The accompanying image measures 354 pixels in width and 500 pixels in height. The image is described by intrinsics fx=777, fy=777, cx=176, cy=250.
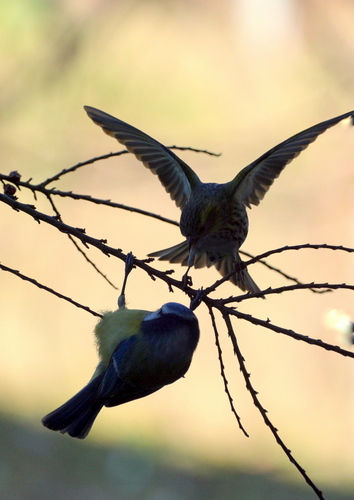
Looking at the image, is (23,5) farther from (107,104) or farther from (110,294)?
(110,294)

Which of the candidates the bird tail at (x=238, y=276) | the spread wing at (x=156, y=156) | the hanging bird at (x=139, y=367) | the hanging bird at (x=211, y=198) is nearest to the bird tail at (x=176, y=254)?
the hanging bird at (x=211, y=198)

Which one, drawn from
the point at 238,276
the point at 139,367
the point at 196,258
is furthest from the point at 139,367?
the point at 196,258

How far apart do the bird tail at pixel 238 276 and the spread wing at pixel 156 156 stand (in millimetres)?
473

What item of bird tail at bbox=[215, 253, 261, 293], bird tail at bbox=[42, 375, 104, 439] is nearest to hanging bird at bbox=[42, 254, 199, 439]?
bird tail at bbox=[42, 375, 104, 439]

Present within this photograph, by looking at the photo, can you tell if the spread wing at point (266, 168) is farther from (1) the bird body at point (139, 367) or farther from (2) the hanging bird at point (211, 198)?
(1) the bird body at point (139, 367)

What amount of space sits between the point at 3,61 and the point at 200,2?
2.48 metres

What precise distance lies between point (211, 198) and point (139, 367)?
150 cm

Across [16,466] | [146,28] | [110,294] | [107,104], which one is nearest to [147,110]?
[107,104]

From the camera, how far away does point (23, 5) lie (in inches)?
222

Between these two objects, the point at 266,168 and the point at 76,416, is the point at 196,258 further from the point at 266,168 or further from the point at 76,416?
the point at 76,416

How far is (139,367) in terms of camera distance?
2.61m

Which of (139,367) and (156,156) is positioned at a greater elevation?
(156,156)

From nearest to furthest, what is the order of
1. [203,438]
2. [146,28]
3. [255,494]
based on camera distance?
1. [255,494]
2. [203,438]
3. [146,28]

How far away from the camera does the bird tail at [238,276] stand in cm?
356
